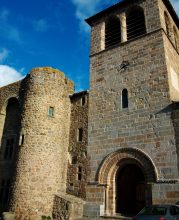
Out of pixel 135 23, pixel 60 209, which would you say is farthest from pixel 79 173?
pixel 135 23

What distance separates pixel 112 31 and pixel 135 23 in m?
1.38

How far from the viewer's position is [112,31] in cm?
1371

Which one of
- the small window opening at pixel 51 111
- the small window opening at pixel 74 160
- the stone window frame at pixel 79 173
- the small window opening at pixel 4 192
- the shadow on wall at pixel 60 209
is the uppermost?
the small window opening at pixel 51 111

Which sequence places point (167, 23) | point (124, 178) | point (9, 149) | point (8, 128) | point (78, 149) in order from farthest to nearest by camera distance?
point (8, 128), point (9, 149), point (167, 23), point (78, 149), point (124, 178)

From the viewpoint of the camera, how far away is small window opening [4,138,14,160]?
46.4ft

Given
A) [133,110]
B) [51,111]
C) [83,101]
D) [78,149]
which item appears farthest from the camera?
[83,101]

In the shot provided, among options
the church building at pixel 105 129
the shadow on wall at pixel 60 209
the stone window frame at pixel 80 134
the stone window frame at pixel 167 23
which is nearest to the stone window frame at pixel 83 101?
the church building at pixel 105 129

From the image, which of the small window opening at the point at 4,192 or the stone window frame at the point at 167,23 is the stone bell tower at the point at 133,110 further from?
the small window opening at the point at 4,192

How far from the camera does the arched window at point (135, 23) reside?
1251 centimetres

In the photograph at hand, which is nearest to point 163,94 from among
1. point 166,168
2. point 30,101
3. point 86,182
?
point 166,168

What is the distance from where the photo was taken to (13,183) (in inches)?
475

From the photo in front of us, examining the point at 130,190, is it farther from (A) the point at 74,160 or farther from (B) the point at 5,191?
(B) the point at 5,191

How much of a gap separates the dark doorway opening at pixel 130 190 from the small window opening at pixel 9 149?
21.7 feet

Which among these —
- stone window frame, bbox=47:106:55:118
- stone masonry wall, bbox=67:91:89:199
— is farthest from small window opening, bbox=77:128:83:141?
stone window frame, bbox=47:106:55:118
